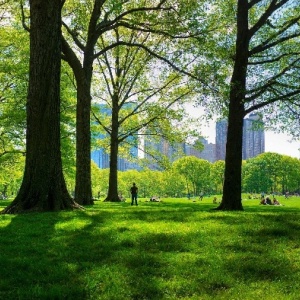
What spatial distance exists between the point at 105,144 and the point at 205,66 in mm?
22553

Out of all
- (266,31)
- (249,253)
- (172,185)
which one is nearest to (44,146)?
(249,253)

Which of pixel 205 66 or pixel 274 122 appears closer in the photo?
pixel 205 66

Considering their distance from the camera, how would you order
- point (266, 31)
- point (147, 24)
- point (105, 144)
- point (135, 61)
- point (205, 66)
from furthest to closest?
point (105, 144) < point (135, 61) < point (266, 31) < point (147, 24) < point (205, 66)

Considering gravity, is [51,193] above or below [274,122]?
below

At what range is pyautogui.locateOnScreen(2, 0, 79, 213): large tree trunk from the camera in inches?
462

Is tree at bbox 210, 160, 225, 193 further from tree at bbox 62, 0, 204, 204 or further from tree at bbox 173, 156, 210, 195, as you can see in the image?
tree at bbox 62, 0, 204, 204

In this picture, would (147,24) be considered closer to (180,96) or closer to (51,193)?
(51,193)

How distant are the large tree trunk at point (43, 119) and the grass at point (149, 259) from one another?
2.18m

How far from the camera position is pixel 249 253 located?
6734 millimetres

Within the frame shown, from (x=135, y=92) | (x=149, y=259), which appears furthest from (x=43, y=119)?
(x=135, y=92)

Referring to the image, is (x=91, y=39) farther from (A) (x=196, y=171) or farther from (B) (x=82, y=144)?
(A) (x=196, y=171)

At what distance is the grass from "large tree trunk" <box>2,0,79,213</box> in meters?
2.18

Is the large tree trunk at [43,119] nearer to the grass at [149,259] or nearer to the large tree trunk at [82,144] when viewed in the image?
the grass at [149,259]

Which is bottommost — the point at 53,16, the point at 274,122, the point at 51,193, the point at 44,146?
the point at 51,193
